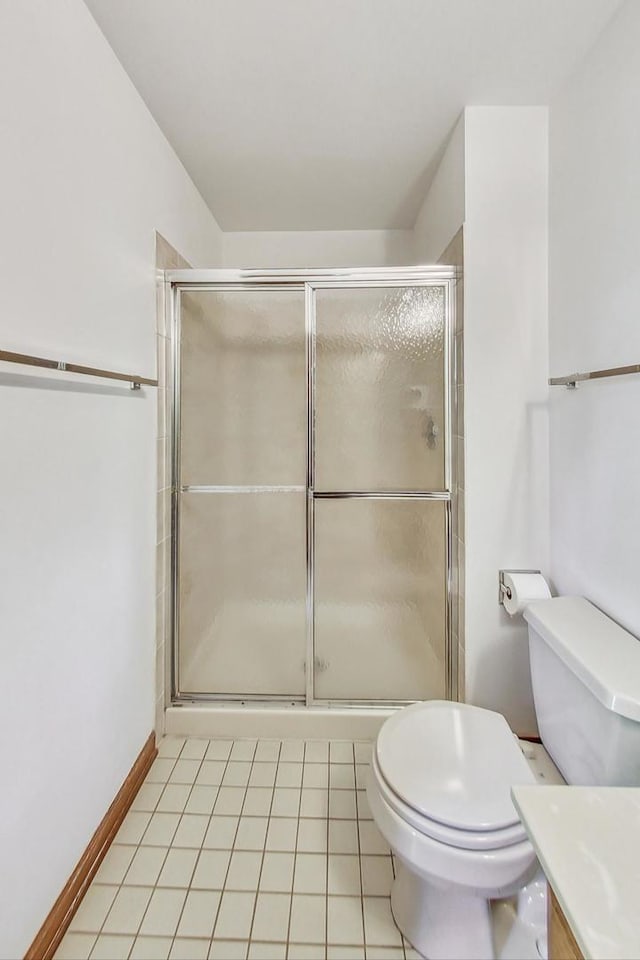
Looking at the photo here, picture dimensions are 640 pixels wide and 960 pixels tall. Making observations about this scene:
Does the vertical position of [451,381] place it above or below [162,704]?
above

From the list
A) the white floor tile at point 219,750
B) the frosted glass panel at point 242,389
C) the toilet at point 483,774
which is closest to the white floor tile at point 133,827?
the white floor tile at point 219,750

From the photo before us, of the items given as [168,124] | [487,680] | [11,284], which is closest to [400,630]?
[487,680]

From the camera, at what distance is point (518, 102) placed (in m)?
1.74

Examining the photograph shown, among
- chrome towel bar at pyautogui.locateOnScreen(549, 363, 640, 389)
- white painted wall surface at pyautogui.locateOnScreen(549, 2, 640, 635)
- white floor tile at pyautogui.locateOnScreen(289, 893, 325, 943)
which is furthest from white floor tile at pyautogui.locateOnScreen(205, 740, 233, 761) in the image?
chrome towel bar at pyautogui.locateOnScreen(549, 363, 640, 389)

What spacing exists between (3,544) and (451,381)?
1526 mm

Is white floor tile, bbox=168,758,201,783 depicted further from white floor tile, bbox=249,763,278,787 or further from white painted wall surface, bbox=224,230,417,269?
white painted wall surface, bbox=224,230,417,269

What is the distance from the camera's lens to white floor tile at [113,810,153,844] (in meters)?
1.50

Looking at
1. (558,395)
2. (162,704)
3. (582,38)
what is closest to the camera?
(582,38)

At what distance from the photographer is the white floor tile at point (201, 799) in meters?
1.62

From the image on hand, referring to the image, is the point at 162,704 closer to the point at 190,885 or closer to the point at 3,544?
the point at 190,885

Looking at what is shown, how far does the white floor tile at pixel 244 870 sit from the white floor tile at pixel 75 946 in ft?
1.10

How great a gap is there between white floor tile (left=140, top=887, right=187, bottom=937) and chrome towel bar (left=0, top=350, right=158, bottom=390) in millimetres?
1341

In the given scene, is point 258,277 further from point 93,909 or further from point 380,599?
point 93,909

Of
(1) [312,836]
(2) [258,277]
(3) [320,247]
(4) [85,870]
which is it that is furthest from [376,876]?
(3) [320,247]
